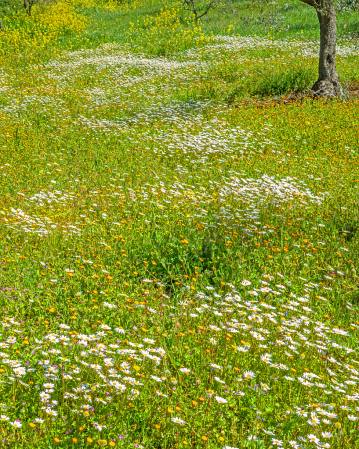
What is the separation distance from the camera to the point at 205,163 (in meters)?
8.96

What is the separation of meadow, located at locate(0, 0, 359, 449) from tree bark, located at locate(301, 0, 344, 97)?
2.46 feet

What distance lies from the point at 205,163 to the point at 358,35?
16674 mm

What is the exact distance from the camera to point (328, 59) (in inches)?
551

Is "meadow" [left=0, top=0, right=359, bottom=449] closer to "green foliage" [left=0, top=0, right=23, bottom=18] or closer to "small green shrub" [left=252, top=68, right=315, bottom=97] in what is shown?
"small green shrub" [left=252, top=68, right=315, bottom=97]

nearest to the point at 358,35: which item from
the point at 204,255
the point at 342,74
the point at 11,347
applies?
the point at 342,74

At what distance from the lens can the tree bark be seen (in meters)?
13.5

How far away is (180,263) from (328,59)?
12.2 meters

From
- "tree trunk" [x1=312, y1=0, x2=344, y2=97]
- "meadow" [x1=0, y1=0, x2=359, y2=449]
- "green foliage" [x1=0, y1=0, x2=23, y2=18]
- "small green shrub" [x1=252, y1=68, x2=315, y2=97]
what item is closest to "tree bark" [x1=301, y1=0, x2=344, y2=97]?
"tree trunk" [x1=312, y1=0, x2=344, y2=97]

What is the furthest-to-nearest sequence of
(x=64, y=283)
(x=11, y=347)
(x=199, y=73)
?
(x=199, y=73) < (x=64, y=283) < (x=11, y=347)

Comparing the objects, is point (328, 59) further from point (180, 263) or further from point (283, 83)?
point (180, 263)

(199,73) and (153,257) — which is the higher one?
(199,73)

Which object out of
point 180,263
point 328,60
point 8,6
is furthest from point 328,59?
point 8,6

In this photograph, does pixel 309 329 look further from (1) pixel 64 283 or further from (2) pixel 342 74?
(2) pixel 342 74

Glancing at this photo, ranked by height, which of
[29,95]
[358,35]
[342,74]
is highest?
[358,35]
